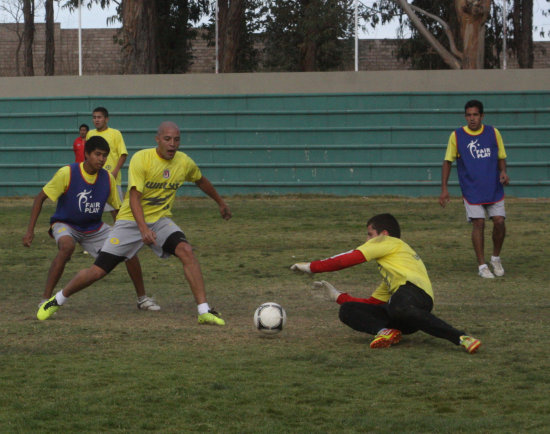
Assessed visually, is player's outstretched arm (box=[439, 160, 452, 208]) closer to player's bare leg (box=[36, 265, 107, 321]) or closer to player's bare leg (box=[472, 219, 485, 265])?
player's bare leg (box=[472, 219, 485, 265])

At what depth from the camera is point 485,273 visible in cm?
1057

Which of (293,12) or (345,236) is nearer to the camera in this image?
(345,236)

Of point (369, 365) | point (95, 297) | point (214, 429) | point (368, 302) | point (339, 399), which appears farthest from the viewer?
point (95, 297)

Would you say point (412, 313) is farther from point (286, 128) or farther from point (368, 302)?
point (286, 128)

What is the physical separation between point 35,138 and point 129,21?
3.84m

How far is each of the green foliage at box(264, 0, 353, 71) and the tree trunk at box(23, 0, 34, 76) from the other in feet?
23.9

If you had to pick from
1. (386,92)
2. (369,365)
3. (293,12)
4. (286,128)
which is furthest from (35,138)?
(369,365)

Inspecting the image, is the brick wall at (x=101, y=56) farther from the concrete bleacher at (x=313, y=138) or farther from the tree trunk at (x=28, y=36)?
the concrete bleacher at (x=313, y=138)

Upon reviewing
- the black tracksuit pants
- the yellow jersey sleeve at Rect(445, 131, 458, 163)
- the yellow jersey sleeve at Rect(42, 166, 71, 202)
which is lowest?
the black tracksuit pants

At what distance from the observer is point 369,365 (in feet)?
20.9

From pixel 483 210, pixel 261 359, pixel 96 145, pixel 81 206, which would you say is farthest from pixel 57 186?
pixel 483 210

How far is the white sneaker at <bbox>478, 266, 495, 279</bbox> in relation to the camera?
10.5 metres

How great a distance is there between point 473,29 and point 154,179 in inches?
642

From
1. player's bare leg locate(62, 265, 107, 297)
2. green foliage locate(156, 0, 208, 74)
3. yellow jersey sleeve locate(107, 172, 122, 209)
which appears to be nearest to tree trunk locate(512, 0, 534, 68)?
green foliage locate(156, 0, 208, 74)
